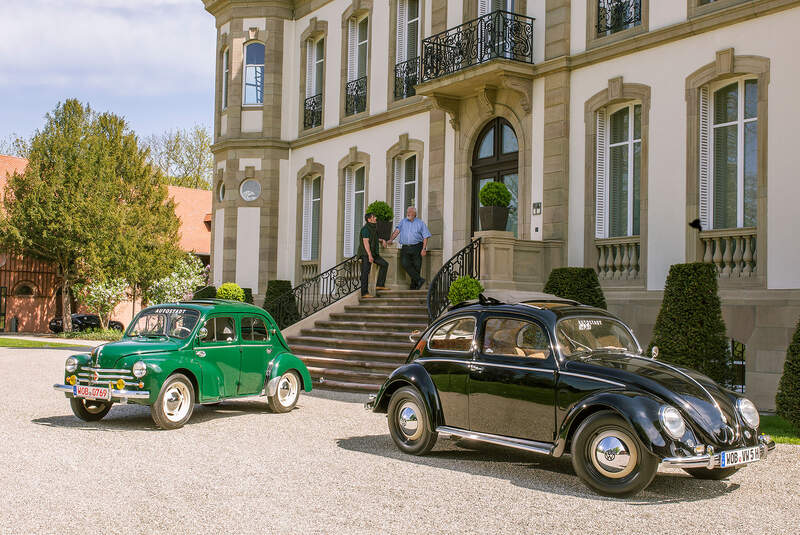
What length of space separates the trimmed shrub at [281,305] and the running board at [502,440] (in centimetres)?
1273

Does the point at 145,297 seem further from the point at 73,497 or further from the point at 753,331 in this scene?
the point at 73,497

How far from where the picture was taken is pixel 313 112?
1049 inches

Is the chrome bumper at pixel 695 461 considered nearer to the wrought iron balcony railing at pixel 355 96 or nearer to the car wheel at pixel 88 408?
the car wheel at pixel 88 408

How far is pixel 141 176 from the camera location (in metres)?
43.4

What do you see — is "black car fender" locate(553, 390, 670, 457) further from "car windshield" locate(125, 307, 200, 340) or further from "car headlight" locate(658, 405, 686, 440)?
"car windshield" locate(125, 307, 200, 340)

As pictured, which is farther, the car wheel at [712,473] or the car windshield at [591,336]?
the car windshield at [591,336]

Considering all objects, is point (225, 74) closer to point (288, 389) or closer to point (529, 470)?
point (288, 389)

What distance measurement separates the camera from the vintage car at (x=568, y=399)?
713cm

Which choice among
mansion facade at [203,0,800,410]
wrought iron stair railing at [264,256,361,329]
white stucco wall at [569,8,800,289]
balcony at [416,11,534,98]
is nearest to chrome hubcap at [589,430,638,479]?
mansion facade at [203,0,800,410]

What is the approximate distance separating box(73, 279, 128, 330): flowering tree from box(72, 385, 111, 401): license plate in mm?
28637

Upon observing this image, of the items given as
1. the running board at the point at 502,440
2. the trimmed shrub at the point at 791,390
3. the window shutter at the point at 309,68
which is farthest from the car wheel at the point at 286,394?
the window shutter at the point at 309,68

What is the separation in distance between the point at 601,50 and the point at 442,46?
4.31 meters

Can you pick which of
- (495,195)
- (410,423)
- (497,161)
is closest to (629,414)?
(410,423)

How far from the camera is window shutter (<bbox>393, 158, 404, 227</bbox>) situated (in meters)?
22.9
